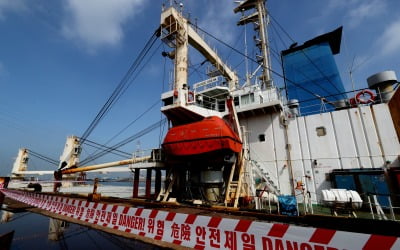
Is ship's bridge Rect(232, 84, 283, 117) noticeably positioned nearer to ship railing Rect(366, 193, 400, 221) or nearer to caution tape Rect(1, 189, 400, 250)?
ship railing Rect(366, 193, 400, 221)

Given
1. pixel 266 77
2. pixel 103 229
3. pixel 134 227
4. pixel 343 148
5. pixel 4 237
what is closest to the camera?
pixel 4 237

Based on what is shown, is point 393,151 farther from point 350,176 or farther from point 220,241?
point 220,241

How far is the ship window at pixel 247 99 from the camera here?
18781 mm

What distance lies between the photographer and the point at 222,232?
4789 mm

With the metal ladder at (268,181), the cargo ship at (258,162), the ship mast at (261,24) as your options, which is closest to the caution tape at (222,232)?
the cargo ship at (258,162)

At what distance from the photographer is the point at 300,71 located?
2402 centimetres

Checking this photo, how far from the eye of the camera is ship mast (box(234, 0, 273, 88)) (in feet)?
72.9

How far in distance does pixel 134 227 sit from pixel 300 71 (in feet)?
81.1

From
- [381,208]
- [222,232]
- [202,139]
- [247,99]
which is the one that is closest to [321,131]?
[247,99]

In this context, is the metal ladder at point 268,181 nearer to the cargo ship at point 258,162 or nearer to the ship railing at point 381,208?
the cargo ship at point 258,162

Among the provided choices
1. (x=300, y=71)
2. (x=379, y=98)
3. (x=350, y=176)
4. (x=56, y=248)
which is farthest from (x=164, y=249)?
(x=300, y=71)

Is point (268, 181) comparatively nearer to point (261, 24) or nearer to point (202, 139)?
point (202, 139)

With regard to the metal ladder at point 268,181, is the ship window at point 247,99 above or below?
above

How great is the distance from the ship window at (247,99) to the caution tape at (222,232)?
48.7 ft
